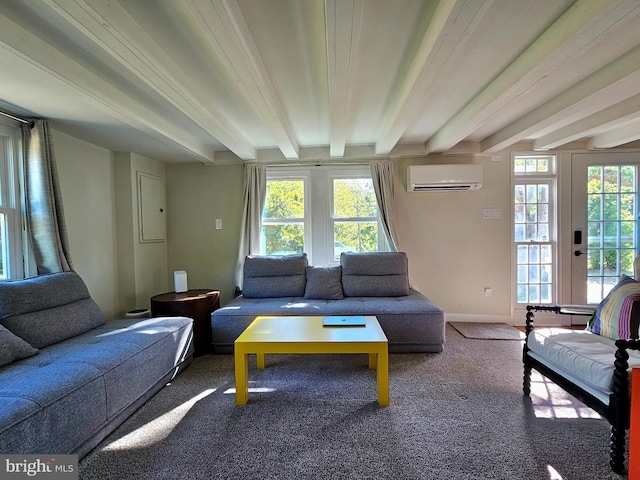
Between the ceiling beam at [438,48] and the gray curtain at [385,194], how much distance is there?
128 cm

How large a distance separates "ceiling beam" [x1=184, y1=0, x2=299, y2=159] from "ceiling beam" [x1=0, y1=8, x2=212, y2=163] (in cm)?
88

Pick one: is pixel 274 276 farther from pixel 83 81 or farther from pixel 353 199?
pixel 83 81

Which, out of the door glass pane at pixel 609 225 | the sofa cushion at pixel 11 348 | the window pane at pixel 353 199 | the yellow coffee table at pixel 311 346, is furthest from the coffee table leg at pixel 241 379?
the door glass pane at pixel 609 225

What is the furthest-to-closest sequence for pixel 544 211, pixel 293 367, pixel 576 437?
pixel 544 211 → pixel 293 367 → pixel 576 437

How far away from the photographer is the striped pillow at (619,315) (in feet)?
6.05

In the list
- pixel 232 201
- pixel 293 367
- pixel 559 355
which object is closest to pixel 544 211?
pixel 559 355

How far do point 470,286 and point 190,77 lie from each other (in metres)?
3.83

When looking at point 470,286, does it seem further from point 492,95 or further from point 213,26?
point 213,26

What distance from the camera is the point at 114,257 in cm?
331

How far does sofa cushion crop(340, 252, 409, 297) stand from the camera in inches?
133

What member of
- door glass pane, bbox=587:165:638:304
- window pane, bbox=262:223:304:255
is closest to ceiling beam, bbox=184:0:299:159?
window pane, bbox=262:223:304:255

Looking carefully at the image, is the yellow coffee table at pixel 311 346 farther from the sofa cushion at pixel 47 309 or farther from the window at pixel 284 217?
the window at pixel 284 217

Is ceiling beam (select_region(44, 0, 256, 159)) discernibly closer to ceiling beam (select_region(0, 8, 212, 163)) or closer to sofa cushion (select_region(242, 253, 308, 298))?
ceiling beam (select_region(0, 8, 212, 163))

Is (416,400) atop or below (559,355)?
below
